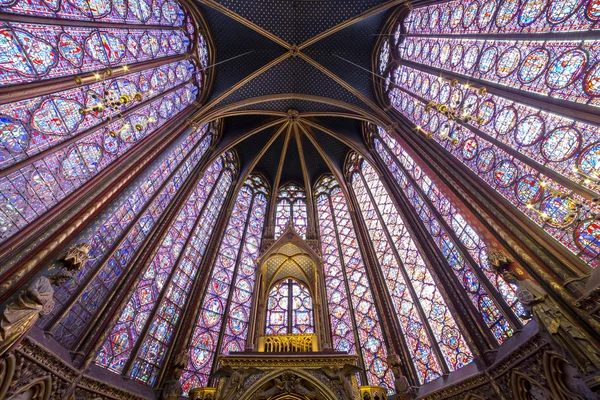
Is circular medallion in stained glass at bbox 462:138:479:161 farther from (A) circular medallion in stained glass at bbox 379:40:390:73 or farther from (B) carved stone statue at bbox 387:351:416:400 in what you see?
(A) circular medallion in stained glass at bbox 379:40:390:73

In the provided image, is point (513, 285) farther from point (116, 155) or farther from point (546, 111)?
point (116, 155)

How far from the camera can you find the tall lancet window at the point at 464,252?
754cm

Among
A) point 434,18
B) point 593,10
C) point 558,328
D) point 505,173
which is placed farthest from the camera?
point 434,18

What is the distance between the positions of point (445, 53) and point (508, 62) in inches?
109

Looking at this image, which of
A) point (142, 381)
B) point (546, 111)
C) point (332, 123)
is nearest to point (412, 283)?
point (546, 111)

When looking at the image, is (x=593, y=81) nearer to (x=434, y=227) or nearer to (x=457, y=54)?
(x=457, y=54)

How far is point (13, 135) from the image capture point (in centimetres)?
630

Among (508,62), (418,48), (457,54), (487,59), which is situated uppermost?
(418,48)

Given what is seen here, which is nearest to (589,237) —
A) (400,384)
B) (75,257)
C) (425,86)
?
(400,384)

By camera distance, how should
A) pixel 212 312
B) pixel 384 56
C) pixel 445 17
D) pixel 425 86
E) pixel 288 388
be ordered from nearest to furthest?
pixel 288 388 < pixel 445 17 < pixel 425 86 < pixel 212 312 < pixel 384 56

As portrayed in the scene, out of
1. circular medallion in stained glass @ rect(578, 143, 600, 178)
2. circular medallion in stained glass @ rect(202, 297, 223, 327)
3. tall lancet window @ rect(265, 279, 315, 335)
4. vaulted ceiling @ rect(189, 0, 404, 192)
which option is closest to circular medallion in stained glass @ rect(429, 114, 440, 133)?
vaulted ceiling @ rect(189, 0, 404, 192)

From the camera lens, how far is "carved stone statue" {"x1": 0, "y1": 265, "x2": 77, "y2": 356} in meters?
5.34

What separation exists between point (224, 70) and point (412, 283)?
12676 millimetres

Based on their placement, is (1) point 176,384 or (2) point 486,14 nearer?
(1) point 176,384
